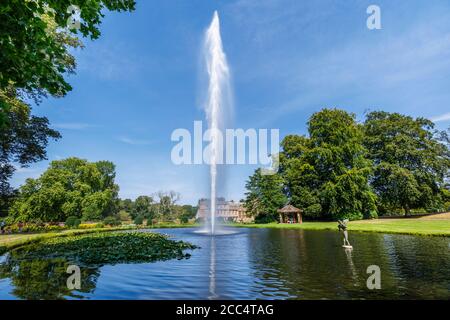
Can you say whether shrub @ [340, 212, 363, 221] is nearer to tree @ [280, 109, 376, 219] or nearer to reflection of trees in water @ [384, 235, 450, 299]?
tree @ [280, 109, 376, 219]

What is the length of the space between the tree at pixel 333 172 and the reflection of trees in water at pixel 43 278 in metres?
42.3

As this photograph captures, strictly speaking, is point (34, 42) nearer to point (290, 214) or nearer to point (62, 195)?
point (290, 214)

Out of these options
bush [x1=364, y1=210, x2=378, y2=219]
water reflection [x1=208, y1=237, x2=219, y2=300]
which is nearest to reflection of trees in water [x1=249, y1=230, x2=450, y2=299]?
water reflection [x1=208, y1=237, x2=219, y2=300]

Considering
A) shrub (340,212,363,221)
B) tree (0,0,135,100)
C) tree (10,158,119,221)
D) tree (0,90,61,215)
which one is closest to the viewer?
tree (0,0,135,100)

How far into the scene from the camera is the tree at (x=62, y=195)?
53.5 metres

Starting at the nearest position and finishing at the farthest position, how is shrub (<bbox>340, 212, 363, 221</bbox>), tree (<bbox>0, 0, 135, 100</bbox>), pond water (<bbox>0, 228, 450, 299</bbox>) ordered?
tree (<bbox>0, 0, 135, 100</bbox>), pond water (<bbox>0, 228, 450, 299</bbox>), shrub (<bbox>340, 212, 363, 221</bbox>)

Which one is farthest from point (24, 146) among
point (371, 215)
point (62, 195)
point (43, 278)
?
point (371, 215)

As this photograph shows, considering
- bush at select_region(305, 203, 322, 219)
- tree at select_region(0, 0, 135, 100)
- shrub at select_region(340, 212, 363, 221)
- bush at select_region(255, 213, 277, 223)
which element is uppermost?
tree at select_region(0, 0, 135, 100)

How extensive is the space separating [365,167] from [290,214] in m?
16.4

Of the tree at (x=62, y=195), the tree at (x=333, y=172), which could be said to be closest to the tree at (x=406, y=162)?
the tree at (x=333, y=172)

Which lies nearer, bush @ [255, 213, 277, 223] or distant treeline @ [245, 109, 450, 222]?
distant treeline @ [245, 109, 450, 222]

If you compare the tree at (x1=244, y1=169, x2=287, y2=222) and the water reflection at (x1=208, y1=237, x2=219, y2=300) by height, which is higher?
the tree at (x1=244, y1=169, x2=287, y2=222)

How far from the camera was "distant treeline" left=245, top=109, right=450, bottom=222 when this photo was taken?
Result: 155 feet
